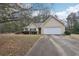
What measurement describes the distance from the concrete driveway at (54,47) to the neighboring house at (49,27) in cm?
6

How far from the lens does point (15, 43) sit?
8.20 ft

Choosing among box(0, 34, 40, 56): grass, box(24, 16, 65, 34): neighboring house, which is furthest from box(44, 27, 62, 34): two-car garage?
box(0, 34, 40, 56): grass

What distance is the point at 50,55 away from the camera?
2453 millimetres

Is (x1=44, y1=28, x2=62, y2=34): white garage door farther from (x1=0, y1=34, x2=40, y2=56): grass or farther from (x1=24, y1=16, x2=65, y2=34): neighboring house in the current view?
(x1=0, y1=34, x2=40, y2=56): grass

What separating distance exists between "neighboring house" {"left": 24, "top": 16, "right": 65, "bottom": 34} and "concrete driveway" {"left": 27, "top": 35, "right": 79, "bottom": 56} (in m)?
0.06

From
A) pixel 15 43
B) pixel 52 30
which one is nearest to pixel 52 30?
pixel 52 30

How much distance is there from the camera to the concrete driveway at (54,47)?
8.05 ft

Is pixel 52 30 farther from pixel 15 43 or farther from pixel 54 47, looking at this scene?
pixel 15 43

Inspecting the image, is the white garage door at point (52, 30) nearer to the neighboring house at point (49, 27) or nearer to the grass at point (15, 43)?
the neighboring house at point (49, 27)

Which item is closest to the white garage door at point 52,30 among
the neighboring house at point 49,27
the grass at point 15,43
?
the neighboring house at point 49,27

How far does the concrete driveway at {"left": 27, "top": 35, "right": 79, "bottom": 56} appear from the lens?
8.05 feet

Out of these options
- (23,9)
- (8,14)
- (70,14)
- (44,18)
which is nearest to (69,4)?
(70,14)

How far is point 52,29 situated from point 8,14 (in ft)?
1.64

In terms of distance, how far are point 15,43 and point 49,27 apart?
1.32 feet
